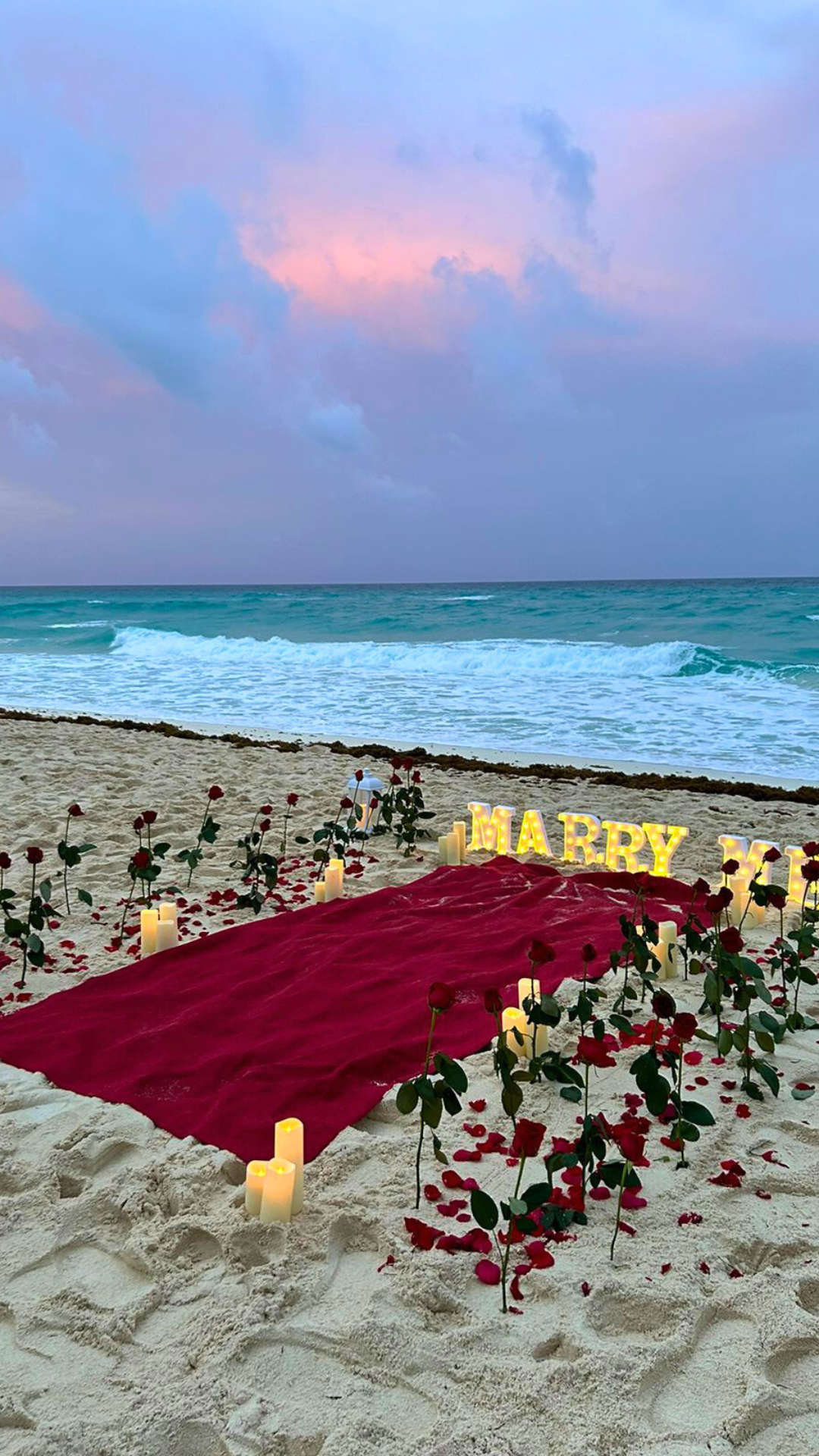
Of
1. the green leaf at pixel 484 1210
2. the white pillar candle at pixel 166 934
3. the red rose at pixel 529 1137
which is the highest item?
the red rose at pixel 529 1137

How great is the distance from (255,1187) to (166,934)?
76.5 inches

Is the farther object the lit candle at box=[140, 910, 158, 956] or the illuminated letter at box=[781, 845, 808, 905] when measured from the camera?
the illuminated letter at box=[781, 845, 808, 905]

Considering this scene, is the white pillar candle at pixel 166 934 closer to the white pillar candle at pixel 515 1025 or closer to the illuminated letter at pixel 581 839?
the white pillar candle at pixel 515 1025

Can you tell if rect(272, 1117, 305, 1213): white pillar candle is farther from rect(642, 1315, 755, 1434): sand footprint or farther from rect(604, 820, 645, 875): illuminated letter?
rect(604, 820, 645, 875): illuminated letter

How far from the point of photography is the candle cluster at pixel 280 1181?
222 cm

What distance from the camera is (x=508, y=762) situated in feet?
30.4

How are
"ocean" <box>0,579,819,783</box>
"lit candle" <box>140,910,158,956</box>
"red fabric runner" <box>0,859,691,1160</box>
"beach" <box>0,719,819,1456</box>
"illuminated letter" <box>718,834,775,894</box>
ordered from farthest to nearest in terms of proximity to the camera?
"ocean" <box>0,579,819,783</box>
"illuminated letter" <box>718,834,775,894</box>
"lit candle" <box>140,910,158,956</box>
"red fabric runner" <box>0,859,691,1160</box>
"beach" <box>0,719,819,1456</box>

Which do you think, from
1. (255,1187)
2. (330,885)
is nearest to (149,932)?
(330,885)

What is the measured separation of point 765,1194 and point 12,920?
2.99 m

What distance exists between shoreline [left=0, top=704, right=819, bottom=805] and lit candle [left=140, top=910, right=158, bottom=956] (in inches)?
188

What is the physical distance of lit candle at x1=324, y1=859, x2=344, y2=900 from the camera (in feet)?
15.7

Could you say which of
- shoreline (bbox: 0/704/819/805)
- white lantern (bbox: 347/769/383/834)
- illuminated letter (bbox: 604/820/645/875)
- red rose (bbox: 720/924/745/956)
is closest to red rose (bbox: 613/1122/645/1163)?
red rose (bbox: 720/924/745/956)

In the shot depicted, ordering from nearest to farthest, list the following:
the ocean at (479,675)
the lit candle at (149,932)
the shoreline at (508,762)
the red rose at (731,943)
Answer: the red rose at (731,943) → the lit candle at (149,932) → the shoreline at (508,762) → the ocean at (479,675)

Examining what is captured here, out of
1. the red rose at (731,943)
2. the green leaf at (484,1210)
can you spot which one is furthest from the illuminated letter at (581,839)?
the green leaf at (484,1210)
